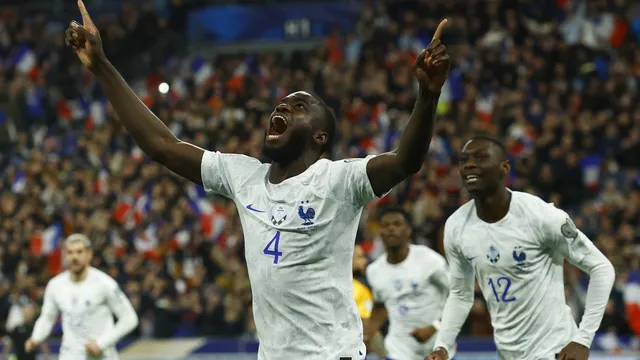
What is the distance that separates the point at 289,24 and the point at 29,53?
5388 millimetres

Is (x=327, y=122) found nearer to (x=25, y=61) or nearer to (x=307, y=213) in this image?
(x=307, y=213)

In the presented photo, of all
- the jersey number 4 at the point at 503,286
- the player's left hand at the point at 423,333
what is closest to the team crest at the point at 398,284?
the player's left hand at the point at 423,333

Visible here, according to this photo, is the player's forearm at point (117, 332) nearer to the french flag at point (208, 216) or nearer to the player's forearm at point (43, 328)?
the player's forearm at point (43, 328)

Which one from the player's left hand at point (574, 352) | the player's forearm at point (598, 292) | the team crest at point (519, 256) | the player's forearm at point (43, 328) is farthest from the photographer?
the player's forearm at point (43, 328)

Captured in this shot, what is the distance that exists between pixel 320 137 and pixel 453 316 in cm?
240

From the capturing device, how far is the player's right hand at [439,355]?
5975mm

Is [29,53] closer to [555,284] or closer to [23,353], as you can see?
[23,353]

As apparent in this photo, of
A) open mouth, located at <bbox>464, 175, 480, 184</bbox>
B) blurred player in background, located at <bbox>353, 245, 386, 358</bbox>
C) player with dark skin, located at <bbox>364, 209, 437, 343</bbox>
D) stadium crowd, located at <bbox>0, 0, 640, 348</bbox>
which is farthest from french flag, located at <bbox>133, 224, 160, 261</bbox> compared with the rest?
open mouth, located at <bbox>464, 175, 480, 184</bbox>

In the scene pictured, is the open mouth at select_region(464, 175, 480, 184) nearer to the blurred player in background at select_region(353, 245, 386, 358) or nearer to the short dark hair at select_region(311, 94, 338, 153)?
the short dark hair at select_region(311, 94, 338, 153)

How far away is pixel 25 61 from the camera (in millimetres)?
21031

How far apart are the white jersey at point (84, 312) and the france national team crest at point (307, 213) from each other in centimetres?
609

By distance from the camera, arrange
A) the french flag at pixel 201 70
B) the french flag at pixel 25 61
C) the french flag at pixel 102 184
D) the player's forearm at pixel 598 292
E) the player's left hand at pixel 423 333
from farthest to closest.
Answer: the french flag at pixel 25 61, the french flag at pixel 201 70, the french flag at pixel 102 184, the player's left hand at pixel 423 333, the player's forearm at pixel 598 292

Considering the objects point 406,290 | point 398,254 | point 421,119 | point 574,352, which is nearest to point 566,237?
point 574,352

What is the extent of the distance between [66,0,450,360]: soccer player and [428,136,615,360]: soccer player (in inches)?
73.9
